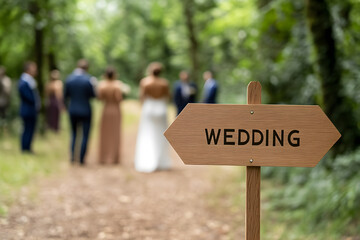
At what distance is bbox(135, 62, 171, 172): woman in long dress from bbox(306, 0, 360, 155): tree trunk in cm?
454

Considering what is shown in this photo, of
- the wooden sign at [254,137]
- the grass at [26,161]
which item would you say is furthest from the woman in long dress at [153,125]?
the wooden sign at [254,137]

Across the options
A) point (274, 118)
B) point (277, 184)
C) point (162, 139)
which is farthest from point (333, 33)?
point (162, 139)

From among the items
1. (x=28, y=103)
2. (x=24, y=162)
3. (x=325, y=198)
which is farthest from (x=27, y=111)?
(x=325, y=198)

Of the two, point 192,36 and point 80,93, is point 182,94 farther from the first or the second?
point 192,36

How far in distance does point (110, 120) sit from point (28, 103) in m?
2.00

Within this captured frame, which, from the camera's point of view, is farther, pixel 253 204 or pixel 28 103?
pixel 28 103

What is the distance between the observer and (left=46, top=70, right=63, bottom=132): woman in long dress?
16.0 meters

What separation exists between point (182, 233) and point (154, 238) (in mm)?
454

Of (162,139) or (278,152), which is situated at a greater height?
(162,139)

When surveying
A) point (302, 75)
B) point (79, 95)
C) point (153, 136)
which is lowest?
point (153, 136)

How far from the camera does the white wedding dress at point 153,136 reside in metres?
10.3

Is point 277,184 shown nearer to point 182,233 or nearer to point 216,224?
point 216,224

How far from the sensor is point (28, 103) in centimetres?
1039

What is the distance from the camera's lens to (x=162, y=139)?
10367mm
